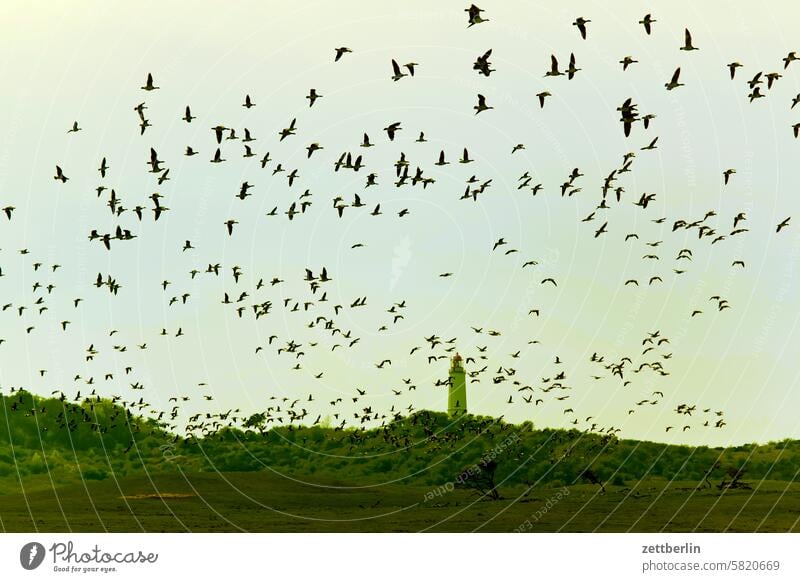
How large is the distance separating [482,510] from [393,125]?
128 ft

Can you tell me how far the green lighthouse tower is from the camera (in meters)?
144

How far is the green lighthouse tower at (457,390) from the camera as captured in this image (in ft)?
471

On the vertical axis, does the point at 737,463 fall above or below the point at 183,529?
above

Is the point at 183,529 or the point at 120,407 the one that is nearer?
the point at 183,529

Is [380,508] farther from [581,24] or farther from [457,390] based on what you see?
[581,24]

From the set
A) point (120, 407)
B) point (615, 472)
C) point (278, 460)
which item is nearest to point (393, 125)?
point (615, 472)

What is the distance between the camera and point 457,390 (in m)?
145

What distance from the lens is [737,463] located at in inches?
4943

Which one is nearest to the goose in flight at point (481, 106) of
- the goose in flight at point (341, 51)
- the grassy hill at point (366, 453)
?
the goose in flight at point (341, 51)

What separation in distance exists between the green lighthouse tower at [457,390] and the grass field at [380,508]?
2143 cm

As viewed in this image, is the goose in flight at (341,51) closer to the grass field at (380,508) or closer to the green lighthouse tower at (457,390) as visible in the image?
the grass field at (380,508)
